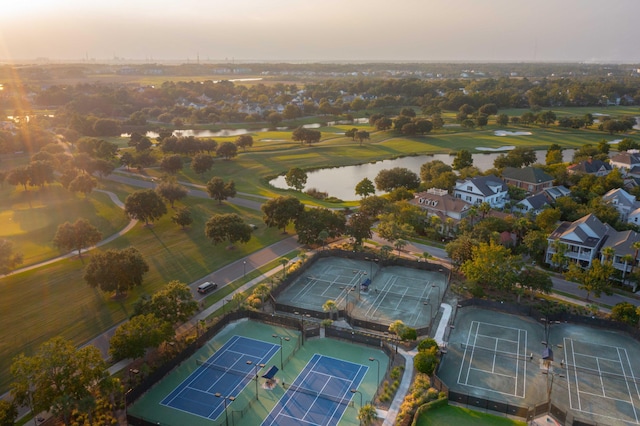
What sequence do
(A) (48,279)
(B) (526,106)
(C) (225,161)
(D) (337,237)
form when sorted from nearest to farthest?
(A) (48,279) → (D) (337,237) → (C) (225,161) → (B) (526,106)

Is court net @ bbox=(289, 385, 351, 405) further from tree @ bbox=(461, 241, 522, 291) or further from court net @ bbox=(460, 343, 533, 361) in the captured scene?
tree @ bbox=(461, 241, 522, 291)

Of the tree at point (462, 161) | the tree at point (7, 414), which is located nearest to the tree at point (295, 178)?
the tree at point (462, 161)

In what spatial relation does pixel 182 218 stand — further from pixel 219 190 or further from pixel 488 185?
pixel 488 185

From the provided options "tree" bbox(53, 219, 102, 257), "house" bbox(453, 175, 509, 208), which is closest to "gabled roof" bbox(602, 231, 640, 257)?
"house" bbox(453, 175, 509, 208)

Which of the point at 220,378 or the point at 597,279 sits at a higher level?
the point at 597,279

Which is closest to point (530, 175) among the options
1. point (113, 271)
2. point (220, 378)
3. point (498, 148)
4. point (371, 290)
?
point (371, 290)

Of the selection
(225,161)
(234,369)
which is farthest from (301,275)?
(225,161)

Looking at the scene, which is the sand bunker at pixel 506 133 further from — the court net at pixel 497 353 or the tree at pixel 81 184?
the court net at pixel 497 353

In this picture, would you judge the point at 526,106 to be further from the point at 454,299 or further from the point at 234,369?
the point at 234,369
